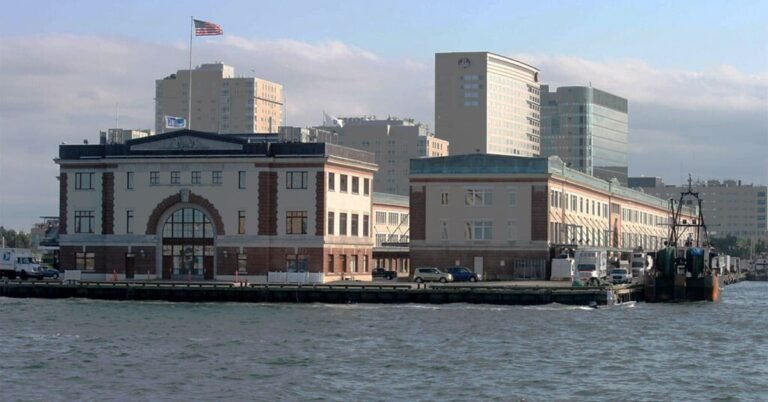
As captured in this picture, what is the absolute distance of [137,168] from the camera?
11950 cm

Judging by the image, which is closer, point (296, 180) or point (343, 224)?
point (296, 180)

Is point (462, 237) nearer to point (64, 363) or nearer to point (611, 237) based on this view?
point (611, 237)

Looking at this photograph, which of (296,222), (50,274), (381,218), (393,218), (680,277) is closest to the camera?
(680,277)

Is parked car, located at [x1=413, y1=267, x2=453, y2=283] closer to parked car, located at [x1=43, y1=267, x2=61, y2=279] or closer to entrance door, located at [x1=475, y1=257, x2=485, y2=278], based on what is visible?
entrance door, located at [x1=475, y1=257, x2=485, y2=278]

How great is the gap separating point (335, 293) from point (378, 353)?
1374 inches

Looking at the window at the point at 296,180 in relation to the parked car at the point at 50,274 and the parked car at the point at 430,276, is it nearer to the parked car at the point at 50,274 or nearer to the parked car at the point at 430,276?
the parked car at the point at 430,276

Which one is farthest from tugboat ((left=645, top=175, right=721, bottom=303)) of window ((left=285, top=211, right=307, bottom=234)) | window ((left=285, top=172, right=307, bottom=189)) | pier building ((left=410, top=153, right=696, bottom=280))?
window ((left=285, top=172, right=307, bottom=189))

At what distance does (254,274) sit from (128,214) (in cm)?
1269

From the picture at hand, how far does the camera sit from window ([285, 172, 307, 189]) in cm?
11681

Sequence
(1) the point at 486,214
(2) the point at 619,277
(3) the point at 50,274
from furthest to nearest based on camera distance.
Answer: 1. (1) the point at 486,214
2. (3) the point at 50,274
3. (2) the point at 619,277

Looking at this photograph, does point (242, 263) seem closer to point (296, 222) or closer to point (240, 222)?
point (240, 222)

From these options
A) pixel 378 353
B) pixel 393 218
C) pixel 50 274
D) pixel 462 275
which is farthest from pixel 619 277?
pixel 378 353

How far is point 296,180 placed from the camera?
117 m

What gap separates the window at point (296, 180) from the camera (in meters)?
117
